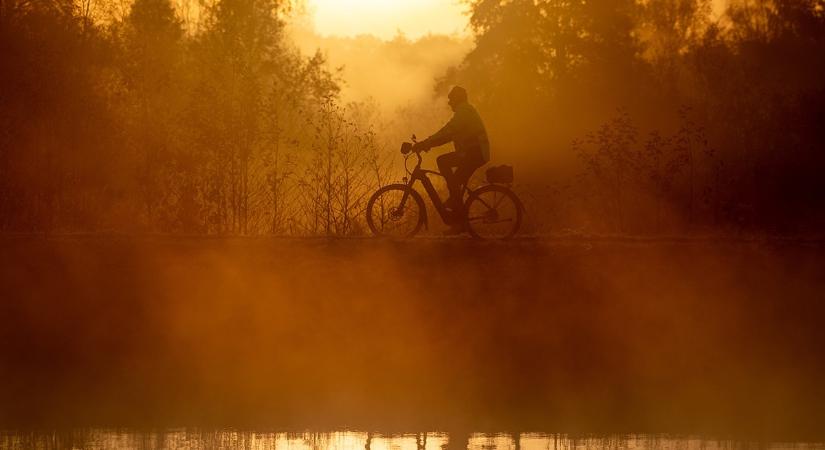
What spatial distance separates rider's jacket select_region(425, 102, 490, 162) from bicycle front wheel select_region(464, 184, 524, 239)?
2.12 ft

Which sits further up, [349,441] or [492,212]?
[492,212]

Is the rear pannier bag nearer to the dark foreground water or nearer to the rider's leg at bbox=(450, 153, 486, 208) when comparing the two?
the rider's leg at bbox=(450, 153, 486, 208)

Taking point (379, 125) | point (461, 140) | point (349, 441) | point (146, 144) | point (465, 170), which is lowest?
point (349, 441)

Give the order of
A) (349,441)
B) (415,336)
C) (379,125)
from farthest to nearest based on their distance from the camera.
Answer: (379,125) < (415,336) < (349,441)

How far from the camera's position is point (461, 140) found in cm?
1466

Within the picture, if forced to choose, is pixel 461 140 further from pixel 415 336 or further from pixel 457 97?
pixel 415 336

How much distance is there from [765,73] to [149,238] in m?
21.0

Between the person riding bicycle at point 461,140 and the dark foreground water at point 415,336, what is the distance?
1.04 metres

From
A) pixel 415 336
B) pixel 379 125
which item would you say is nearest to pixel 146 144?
pixel 379 125

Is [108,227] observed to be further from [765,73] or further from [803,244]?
[765,73]

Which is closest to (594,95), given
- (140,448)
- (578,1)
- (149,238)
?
(578,1)

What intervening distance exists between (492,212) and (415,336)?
2.25m

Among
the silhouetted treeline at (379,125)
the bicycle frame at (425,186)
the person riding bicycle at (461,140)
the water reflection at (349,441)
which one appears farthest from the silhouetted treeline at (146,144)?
the water reflection at (349,441)

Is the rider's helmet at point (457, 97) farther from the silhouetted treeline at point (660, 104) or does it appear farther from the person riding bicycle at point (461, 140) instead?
the silhouetted treeline at point (660, 104)
